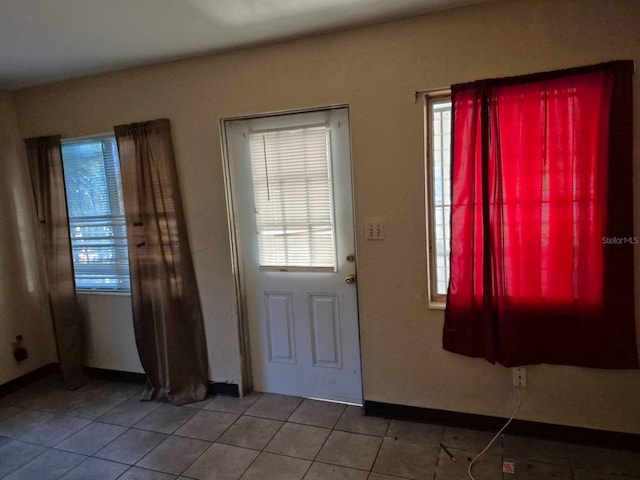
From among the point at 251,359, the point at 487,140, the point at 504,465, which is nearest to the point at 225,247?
the point at 251,359

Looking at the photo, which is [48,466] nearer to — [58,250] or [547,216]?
[58,250]

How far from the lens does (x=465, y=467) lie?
2041 millimetres

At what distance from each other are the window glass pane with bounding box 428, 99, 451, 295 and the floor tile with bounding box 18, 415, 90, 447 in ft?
8.17

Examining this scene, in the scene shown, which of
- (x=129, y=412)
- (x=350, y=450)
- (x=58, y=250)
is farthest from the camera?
(x=58, y=250)

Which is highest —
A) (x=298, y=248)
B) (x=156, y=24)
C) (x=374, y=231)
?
(x=156, y=24)

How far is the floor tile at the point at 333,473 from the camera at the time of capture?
6.66ft

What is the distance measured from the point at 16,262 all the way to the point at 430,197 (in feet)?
10.6

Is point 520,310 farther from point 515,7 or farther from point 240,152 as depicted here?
point 240,152

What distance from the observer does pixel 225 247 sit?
9.04 feet

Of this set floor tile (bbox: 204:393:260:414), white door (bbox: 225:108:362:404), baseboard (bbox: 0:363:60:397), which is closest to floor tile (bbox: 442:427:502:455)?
white door (bbox: 225:108:362:404)

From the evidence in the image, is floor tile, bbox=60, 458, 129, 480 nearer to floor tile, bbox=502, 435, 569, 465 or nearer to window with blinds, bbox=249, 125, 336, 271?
window with blinds, bbox=249, 125, 336, 271

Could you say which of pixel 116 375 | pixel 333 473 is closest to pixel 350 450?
pixel 333 473

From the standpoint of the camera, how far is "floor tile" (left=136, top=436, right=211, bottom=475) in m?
2.20

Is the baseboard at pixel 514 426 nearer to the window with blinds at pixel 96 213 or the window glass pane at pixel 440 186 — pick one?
the window glass pane at pixel 440 186
